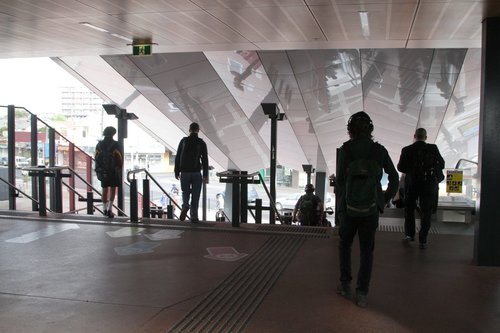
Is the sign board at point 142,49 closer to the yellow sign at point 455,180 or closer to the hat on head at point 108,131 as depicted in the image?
the hat on head at point 108,131

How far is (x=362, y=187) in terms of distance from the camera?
3840 millimetres

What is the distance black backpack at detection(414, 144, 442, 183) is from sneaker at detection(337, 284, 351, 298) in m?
2.17

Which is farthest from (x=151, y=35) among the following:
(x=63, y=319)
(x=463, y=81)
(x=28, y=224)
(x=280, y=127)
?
(x=280, y=127)

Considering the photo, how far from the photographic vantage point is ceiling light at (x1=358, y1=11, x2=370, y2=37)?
5512 millimetres

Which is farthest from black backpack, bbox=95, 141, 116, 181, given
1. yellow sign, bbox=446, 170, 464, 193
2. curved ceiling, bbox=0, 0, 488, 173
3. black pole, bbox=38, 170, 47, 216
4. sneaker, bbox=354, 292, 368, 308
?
yellow sign, bbox=446, 170, 464, 193

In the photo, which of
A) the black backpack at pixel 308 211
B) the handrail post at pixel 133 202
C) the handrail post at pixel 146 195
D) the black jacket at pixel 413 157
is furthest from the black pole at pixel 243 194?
the black jacket at pixel 413 157

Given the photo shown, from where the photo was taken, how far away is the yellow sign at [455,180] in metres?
9.12

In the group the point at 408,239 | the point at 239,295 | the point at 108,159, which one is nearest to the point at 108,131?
the point at 108,159

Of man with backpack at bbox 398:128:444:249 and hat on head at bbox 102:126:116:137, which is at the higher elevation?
hat on head at bbox 102:126:116:137

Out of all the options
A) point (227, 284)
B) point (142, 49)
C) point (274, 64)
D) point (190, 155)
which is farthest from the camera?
point (274, 64)

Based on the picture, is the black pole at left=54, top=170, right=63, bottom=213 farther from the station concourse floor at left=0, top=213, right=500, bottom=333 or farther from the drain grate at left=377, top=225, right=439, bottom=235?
the drain grate at left=377, top=225, right=439, bottom=235

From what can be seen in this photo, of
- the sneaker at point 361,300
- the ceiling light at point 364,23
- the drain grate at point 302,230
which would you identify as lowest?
the sneaker at point 361,300

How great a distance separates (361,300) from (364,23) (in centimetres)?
354

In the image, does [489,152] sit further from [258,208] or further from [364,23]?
[258,208]
